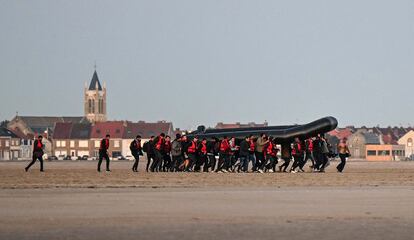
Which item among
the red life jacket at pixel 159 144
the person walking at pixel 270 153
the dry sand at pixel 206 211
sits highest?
the red life jacket at pixel 159 144

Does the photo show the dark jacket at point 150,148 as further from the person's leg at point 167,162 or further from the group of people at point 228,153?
the person's leg at point 167,162

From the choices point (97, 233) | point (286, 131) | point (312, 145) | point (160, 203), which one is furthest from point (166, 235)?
point (286, 131)

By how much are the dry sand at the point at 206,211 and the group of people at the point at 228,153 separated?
14.1 metres

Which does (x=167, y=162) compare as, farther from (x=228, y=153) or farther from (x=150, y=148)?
(x=228, y=153)

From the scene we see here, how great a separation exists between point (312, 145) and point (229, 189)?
17.6 m

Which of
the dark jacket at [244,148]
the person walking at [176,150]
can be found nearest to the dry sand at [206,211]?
the dark jacket at [244,148]

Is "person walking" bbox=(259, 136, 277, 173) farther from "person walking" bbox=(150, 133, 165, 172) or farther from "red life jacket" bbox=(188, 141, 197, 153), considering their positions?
"person walking" bbox=(150, 133, 165, 172)

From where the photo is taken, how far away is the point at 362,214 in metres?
24.1

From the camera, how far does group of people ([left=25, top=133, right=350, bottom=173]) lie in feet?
170

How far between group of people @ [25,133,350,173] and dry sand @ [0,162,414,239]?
14.1 metres

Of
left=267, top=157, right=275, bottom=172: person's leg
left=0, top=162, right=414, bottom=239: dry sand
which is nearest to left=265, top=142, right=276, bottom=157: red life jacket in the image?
left=267, top=157, right=275, bottom=172: person's leg

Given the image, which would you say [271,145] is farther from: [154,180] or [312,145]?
[154,180]

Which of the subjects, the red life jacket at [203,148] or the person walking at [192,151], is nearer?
the person walking at [192,151]

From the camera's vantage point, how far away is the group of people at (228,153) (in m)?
51.9
